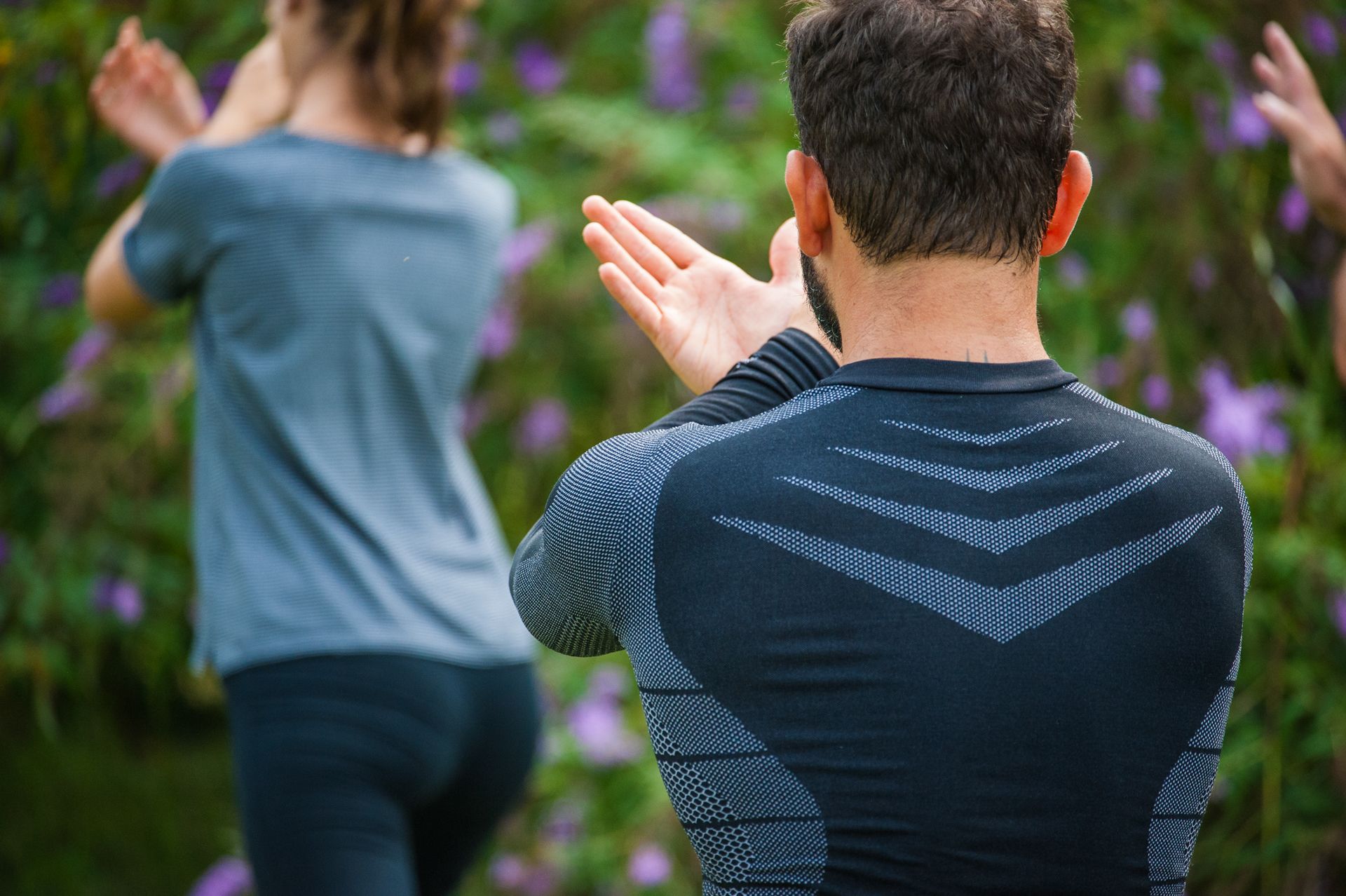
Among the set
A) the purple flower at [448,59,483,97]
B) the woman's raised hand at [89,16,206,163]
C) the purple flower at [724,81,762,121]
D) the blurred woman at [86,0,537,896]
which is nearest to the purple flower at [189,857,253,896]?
the blurred woman at [86,0,537,896]

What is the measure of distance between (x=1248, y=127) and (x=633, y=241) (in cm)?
169

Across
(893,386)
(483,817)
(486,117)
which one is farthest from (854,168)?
(486,117)

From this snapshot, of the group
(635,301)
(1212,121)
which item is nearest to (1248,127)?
(1212,121)

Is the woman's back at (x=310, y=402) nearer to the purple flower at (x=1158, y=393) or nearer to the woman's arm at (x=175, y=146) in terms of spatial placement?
the woman's arm at (x=175, y=146)

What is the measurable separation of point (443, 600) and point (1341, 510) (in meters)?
1.50

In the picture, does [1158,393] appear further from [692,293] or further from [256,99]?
[256,99]

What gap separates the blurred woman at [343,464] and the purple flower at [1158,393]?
1246 mm

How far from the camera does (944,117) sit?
822 mm

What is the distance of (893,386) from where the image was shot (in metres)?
0.83

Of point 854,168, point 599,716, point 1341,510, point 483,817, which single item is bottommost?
point 599,716

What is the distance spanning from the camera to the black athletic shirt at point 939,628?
0.78m

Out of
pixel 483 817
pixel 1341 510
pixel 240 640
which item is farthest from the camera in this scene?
pixel 1341 510

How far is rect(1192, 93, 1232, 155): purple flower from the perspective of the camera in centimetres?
246

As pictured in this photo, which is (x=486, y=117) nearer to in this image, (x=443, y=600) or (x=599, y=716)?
(x=599, y=716)
